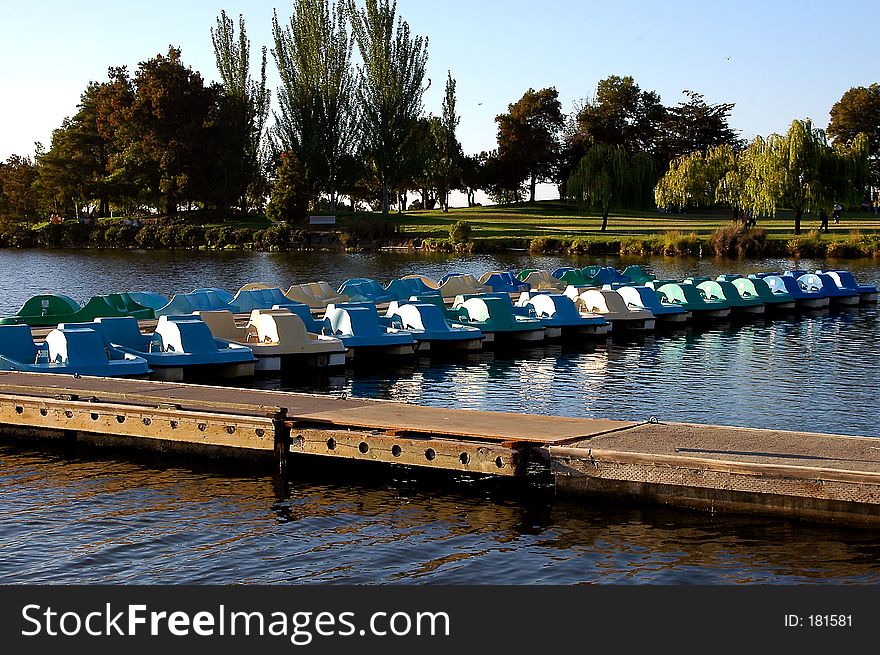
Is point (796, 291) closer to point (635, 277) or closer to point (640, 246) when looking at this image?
point (635, 277)

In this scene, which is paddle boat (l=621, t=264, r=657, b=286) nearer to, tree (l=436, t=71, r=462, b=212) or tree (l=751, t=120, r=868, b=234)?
tree (l=751, t=120, r=868, b=234)

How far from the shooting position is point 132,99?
356 feet

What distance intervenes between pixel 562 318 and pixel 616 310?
2.72 metres

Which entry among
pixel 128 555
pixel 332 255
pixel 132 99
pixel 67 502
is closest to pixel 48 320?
pixel 67 502

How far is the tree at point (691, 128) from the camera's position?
120m

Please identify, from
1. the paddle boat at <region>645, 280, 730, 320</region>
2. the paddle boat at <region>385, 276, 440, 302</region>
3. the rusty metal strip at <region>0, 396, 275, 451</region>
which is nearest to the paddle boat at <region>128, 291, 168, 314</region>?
the paddle boat at <region>385, 276, 440, 302</region>

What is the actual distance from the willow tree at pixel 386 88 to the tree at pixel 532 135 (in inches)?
627

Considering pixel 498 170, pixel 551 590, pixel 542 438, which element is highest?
pixel 498 170

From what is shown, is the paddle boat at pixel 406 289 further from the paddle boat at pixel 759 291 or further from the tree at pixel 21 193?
the tree at pixel 21 193

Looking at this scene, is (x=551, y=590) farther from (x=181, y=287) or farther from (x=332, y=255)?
(x=332, y=255)

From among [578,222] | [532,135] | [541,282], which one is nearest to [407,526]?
[541,282]

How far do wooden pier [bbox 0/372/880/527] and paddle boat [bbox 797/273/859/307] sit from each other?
108ft

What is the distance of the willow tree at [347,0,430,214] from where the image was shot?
107 meters

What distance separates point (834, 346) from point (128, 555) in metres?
25.9
